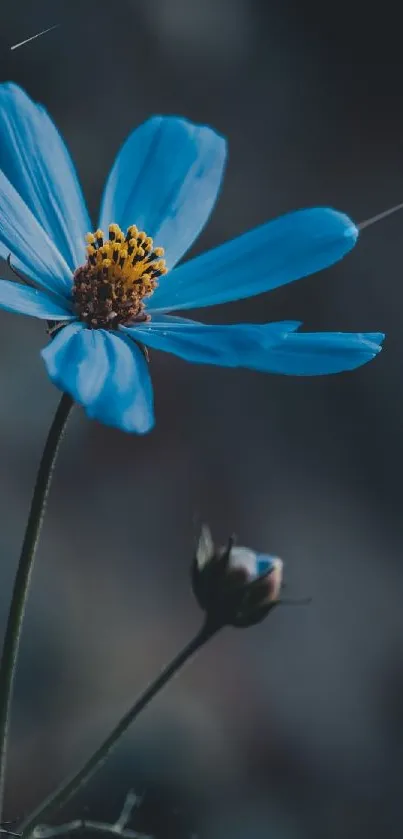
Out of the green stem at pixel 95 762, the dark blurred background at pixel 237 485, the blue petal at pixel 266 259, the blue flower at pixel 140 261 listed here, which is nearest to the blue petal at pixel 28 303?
the blue flower at pixel 140 261

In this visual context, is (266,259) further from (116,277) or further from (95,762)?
(95,762)

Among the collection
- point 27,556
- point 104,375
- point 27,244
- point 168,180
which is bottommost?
point 27,556

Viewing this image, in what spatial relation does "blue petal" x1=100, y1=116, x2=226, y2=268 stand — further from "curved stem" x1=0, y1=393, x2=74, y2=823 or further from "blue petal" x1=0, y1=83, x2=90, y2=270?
"curved stem" x1=0, y1=393, x2=74, y2=823

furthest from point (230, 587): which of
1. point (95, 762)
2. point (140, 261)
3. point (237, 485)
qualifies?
point (237, 485)

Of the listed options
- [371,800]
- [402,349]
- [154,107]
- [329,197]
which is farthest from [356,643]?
[154,107]

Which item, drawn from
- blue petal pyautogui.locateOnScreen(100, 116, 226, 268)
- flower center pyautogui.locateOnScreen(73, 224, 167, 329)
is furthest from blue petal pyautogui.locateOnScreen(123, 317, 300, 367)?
blue petal pyautogui.locateOnScreen(100, 116, 226, 268)

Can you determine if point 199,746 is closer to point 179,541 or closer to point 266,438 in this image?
point 179,541
